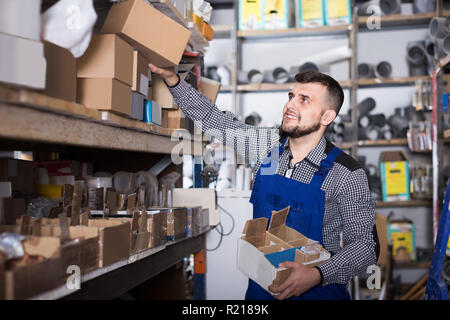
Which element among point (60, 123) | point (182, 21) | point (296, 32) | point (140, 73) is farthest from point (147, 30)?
point (296, 32)

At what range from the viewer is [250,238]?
4.74ft

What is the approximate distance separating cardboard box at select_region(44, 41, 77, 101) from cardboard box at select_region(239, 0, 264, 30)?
116 inches

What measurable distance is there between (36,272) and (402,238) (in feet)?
11.2

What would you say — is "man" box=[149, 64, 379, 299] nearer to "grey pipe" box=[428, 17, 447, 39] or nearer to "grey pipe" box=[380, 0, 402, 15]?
"grey pipe" box=[428, 17, 447, 39]

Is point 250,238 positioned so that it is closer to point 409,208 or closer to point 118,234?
point 118,234

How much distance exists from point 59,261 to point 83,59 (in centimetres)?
63

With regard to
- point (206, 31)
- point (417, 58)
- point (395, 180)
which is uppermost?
point (417, 58)

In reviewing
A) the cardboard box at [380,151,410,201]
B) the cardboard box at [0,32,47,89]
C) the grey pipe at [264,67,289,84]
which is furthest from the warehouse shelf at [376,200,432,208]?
the cardboard box at [0,32,47,89]

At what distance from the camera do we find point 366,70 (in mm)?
3859

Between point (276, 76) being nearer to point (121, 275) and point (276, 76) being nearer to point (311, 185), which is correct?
point (311, 185)

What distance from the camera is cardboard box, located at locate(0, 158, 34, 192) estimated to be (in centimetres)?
162
